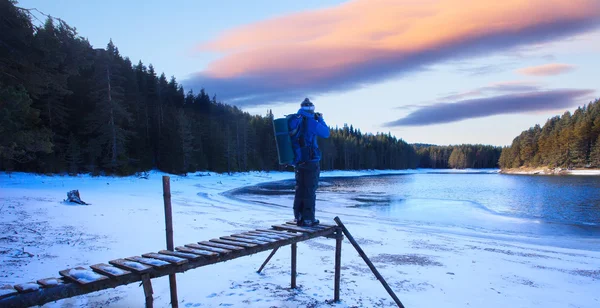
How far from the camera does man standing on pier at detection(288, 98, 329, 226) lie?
654 centimetres

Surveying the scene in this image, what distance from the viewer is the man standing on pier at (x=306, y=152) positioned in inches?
257

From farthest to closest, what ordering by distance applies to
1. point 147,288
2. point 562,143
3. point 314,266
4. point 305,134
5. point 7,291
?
1. point 562,143
2. point 314,266
3. point 305,134
4. point 147,288
5. point 7,291

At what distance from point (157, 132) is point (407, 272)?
50.0m

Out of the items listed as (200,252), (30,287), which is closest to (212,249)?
(200,252)

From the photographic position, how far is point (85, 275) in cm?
379

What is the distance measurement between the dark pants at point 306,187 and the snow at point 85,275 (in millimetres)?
3723

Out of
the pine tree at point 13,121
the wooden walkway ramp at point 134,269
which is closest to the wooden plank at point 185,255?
the wooden walkway ramp at point 134,269

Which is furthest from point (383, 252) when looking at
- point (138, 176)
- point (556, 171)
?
point (556, 171)

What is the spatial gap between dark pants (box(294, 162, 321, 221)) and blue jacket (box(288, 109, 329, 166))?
159 millimetres

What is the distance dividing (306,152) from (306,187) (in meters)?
0.70

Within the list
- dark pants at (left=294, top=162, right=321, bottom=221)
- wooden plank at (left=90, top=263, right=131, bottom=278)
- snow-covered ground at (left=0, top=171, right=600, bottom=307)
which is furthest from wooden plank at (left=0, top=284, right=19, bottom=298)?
dark pants at (left=294, top=162, right=321, bottom=221)

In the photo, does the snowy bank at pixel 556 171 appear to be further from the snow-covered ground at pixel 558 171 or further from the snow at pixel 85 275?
the snow at pixel 85 275

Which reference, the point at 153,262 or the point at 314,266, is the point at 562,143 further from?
the point at 153,262

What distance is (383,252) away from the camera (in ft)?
34.1
